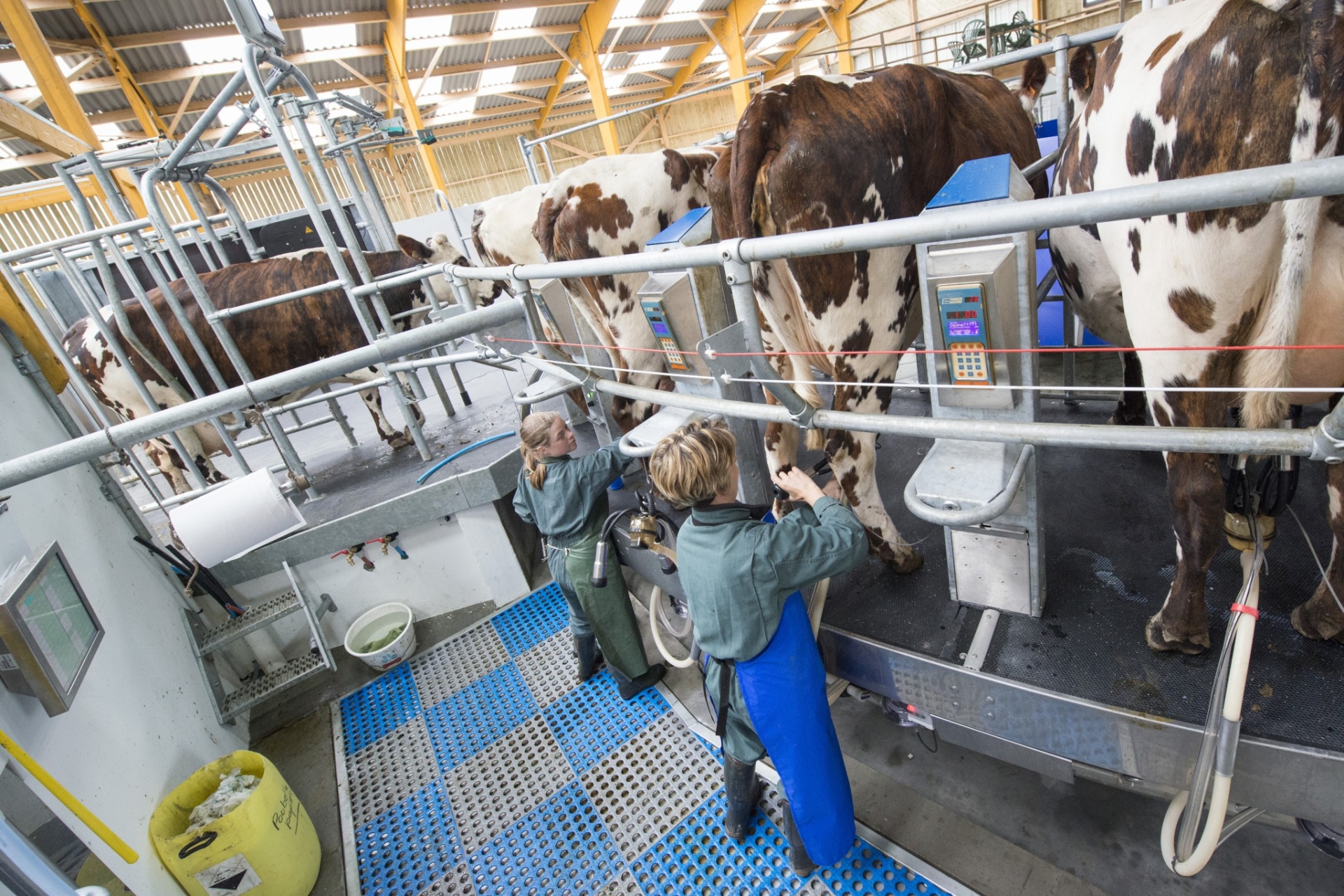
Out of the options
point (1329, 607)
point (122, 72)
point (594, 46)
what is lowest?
point (1329, 607)

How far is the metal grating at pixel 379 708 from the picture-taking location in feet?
11.0

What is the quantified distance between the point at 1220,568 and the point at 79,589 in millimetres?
4287

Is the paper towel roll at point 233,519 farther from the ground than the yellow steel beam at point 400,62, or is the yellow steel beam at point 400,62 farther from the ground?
the yellow steel beam at point 400,62

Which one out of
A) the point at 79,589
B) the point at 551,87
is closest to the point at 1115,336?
the point at 79,589

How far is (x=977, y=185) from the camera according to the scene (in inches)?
63.5

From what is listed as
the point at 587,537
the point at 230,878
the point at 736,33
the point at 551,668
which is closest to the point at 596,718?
the point at 551,668

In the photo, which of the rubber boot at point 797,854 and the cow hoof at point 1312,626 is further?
the rubber boot at point 797,854

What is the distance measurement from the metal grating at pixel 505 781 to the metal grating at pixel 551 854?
66mm

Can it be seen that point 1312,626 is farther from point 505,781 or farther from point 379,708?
point 379,708

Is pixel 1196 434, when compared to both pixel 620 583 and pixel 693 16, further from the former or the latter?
pixel 693 16

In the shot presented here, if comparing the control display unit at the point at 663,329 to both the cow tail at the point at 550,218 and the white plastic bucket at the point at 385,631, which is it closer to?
the cow tail at the point at 550,218

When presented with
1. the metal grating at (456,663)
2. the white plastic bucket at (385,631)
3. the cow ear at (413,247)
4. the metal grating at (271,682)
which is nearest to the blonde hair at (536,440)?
the metal grating at (456,663)

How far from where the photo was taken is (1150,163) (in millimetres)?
1535

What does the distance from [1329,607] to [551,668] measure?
3.17m
